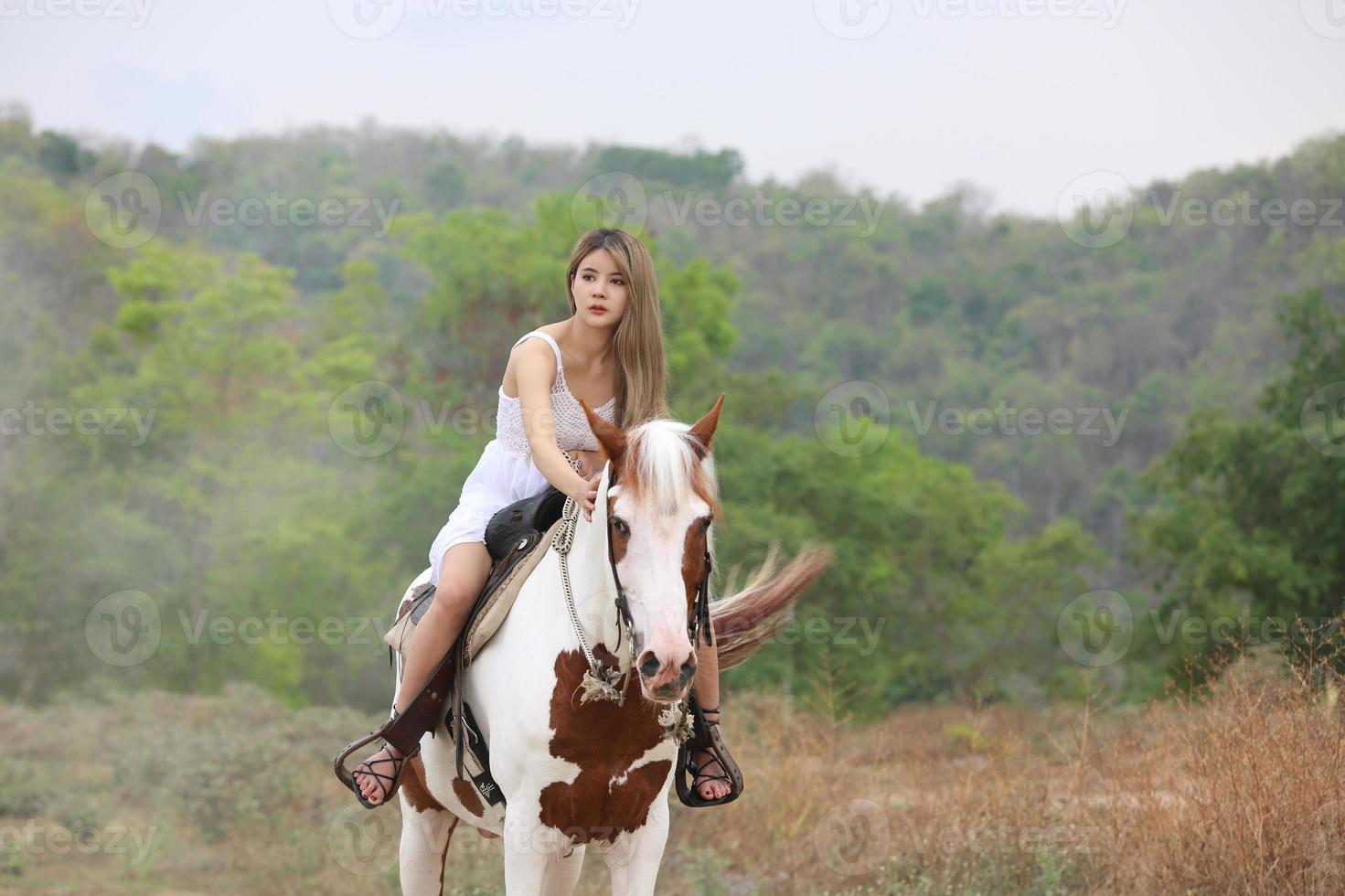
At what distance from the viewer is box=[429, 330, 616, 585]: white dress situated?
4.61 metres

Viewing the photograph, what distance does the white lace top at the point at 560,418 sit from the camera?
4586 mm

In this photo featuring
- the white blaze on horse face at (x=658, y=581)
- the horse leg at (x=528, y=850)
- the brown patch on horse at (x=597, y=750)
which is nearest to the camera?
the white blaze on horse face at (x=658, y=581)

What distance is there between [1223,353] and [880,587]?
3259 cm

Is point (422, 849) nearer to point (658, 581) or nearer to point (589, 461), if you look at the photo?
point (589, 461)

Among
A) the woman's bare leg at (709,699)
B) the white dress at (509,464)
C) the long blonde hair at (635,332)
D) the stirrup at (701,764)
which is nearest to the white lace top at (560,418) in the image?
the white dress at (509,464)

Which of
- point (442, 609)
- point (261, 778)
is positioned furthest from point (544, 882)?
point (261, 778)

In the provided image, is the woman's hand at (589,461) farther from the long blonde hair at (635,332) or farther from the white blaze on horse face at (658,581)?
the white blaze on horse face at (658,581)

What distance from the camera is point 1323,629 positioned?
6.48 meters

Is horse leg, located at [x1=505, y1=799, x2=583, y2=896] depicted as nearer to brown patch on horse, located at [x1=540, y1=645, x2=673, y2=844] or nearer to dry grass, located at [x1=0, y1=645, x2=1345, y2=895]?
brown patch on horse, located at [x1=540, y1=645, x2=673, y2=844]

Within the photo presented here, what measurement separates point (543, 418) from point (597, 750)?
112 cm

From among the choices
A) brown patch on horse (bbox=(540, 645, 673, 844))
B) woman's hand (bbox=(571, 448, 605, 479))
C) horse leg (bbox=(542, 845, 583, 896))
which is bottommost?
horse leg (bbox=(542, 845, 583, 896))

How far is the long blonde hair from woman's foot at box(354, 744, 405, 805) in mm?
1607

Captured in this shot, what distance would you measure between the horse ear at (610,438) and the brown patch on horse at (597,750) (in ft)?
2.24

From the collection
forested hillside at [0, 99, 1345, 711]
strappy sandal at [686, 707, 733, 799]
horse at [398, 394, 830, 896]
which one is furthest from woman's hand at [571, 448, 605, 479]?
forested hillside at [0, 99, 1345, 711]
